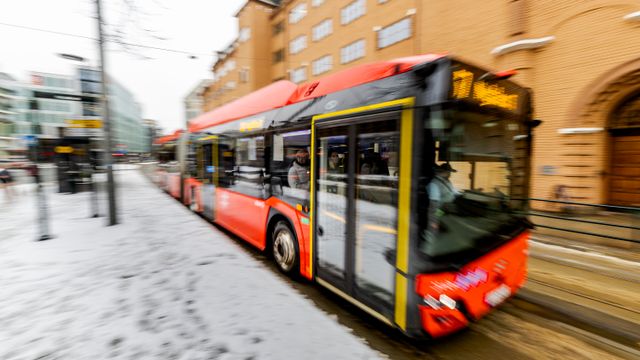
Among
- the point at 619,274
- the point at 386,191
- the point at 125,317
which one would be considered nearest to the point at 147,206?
the point at 125,317

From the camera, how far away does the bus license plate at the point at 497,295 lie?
282 cm

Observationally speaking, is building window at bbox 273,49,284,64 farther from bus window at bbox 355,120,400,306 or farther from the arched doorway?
bus window at bbox 355,120,400,306

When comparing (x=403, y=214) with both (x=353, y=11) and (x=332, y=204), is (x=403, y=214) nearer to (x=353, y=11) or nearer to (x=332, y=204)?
(x=332, y=204)

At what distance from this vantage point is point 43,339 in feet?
8.48

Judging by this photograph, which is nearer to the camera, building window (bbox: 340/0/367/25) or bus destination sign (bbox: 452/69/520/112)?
bus destination sign (bbox: 452/69/520/112)

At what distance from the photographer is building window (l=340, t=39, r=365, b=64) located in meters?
19.2

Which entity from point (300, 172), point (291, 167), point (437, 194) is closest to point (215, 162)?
point (291, 167)

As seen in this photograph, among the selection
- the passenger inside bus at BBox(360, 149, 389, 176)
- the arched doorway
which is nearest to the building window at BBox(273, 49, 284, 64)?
the arched doorway

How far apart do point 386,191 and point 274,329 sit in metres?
1.77

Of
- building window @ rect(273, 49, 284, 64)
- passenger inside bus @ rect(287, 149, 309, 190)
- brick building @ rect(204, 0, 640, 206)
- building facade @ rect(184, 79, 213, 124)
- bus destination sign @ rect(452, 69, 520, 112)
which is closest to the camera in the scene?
bus destination sign @ rect(452, 69, 520, 112)

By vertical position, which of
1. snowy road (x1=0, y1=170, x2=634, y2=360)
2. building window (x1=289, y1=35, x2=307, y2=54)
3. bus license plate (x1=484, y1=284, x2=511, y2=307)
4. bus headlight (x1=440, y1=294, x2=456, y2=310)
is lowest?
snowy road (x1=0, y1=170, x2=634, y2=360)

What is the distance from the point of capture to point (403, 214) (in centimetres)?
258

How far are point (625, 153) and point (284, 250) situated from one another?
11.1m

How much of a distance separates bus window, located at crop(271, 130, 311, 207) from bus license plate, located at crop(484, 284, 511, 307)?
2.39 meters
